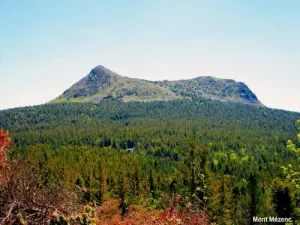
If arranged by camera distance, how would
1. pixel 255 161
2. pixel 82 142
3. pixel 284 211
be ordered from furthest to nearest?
pixel 82 142 → pixel 255 161 → pixel 284 211

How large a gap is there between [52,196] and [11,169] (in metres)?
1.85

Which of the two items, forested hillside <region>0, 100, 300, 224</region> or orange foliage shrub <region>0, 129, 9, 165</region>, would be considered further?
forested hillside <region>0, 100, 300, 224</region>

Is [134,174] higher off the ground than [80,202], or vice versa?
[80,202]

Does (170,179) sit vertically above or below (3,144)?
below

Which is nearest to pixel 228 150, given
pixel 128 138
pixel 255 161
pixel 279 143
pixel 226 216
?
pixel 255 161

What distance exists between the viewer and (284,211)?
127 feet

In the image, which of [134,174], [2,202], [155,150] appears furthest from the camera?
[155,150]

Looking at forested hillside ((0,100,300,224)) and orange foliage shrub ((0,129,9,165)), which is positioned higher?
orange foliage shrub ((0,129,9,165))

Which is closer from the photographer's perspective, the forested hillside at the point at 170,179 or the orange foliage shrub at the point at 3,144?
the orange foliage shrub at the point at 3,144

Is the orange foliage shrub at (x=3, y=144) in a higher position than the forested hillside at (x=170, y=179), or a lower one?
higher

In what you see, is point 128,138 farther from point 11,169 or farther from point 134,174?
point 11,169

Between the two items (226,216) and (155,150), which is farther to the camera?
(155,150)

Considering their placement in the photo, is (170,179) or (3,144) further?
(170,179)

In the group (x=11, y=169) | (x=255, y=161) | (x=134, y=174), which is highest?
(x=11, y=169)
